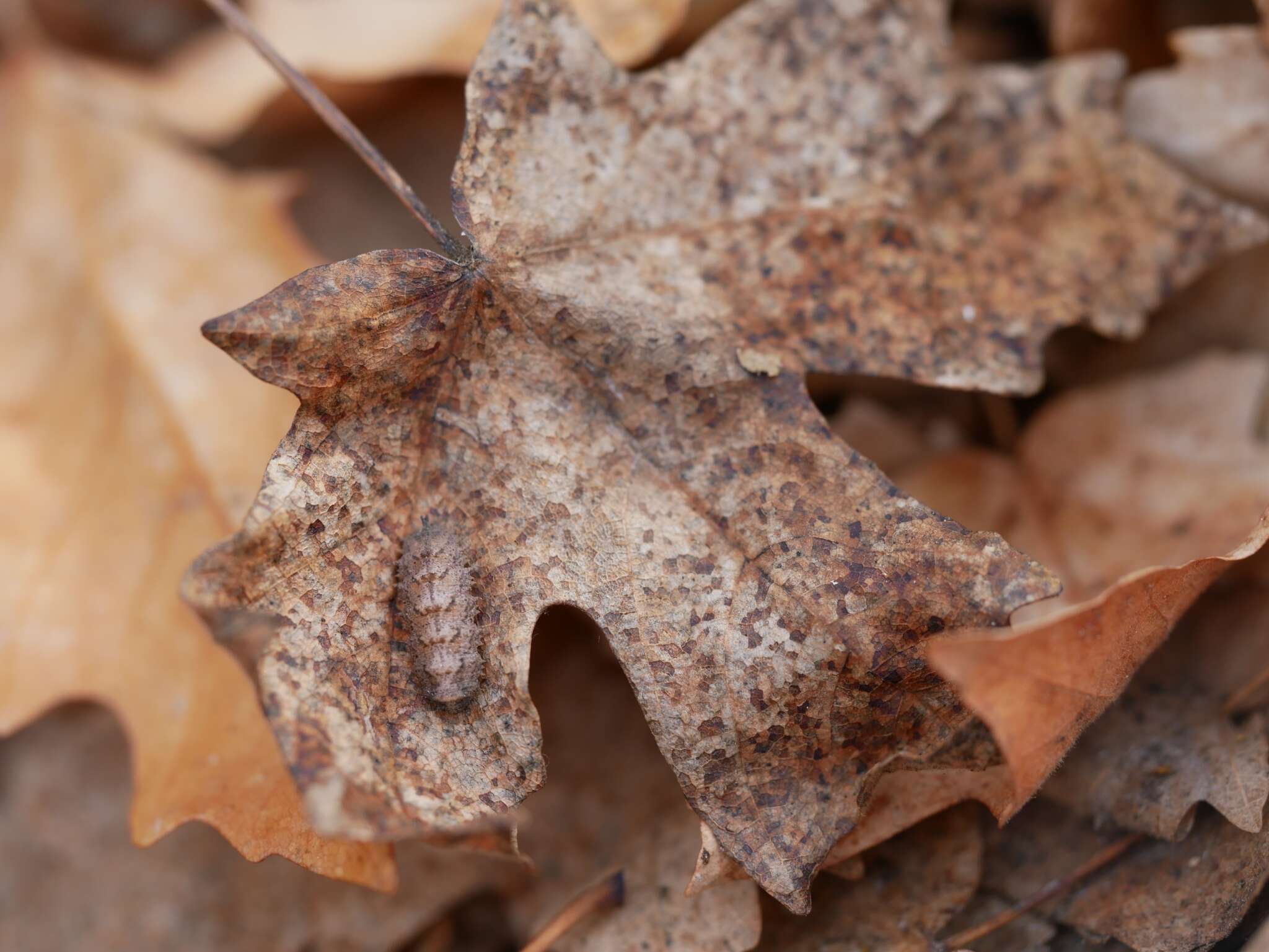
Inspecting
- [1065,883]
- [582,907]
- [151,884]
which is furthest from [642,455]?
[151,884]

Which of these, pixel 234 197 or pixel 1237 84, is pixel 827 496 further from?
pixel 234 197

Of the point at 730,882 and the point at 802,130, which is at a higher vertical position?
the point at 802,130

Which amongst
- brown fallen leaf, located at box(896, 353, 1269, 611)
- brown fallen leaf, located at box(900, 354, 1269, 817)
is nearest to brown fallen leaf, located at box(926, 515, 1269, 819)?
brown fallen leaf, located at box(900, 354, 1269, 817)

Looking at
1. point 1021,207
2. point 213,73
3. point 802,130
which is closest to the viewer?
point 802,130

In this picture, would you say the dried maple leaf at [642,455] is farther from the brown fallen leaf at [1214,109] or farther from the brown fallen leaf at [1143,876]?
the brown fallen leaf at [1214,109]

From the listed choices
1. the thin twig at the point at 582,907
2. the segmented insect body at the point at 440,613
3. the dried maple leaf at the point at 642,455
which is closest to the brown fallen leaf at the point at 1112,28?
the dried maple leaf at the point at 642,455

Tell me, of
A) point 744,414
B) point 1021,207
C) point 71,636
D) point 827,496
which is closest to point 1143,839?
point 827,496

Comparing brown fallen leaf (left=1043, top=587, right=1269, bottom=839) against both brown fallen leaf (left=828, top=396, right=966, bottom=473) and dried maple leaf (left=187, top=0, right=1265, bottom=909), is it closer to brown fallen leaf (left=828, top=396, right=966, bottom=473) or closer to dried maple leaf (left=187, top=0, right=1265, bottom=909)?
dried maple leaf (left=187, top=0, right=1265, bottom=909)

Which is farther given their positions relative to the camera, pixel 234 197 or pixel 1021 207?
pixel 234 197
